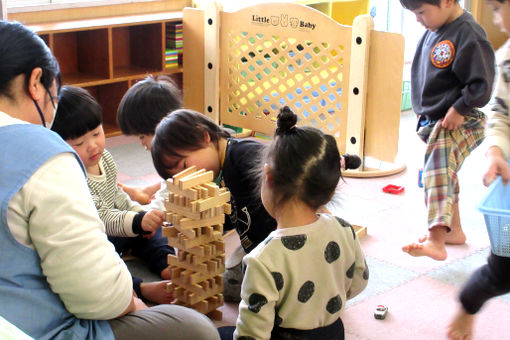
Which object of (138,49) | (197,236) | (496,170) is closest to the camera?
(496,170)

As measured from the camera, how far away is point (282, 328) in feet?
4.49

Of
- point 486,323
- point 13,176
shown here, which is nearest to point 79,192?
point 13,176

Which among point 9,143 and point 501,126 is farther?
point 501,126

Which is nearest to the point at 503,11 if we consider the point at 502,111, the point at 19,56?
the point at 502,111

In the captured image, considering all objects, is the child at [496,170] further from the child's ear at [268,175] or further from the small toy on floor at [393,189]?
the small toy on floor at [393,189]

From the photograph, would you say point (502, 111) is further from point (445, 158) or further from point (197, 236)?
point (197, 236)

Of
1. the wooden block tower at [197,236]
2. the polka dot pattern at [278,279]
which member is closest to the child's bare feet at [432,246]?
the wooden block tower at [197,236]

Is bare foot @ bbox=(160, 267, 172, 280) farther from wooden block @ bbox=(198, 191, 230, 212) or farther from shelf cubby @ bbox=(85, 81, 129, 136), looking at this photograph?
shelf cubby @ bbox=(85, 81, 129, 136)

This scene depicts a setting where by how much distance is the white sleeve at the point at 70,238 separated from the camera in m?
1.09

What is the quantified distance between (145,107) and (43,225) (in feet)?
4.04

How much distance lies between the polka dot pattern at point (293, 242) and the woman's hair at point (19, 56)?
0.55 m

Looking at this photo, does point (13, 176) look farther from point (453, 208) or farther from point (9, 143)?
point (453, 208)

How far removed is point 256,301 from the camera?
4.26 ft

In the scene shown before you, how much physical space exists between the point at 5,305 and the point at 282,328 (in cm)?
55
